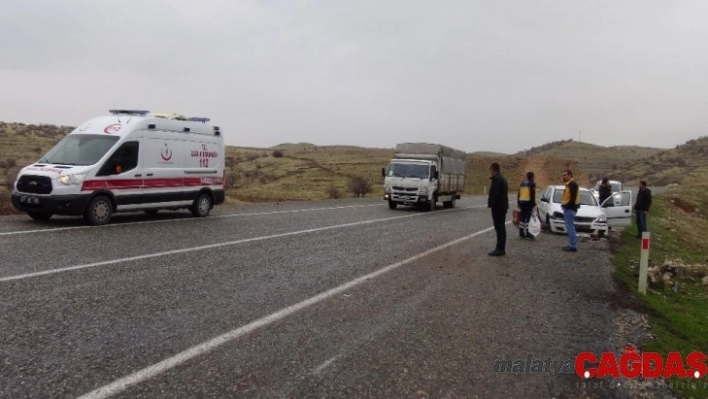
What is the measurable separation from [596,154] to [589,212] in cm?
12245

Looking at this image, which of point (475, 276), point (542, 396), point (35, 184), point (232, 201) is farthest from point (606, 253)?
point (232, 201)

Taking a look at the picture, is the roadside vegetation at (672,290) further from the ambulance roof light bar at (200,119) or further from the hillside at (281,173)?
the hillside at (281,173)

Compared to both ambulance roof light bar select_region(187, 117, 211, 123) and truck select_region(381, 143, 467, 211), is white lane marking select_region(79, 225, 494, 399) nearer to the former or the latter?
ambulance roof light bar select_region(187, 117, 211, 123)

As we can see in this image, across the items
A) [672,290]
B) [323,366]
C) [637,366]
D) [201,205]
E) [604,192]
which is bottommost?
[672,290]

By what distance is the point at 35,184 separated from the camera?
483 inches

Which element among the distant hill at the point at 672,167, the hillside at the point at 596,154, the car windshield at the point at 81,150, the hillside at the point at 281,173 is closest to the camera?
the car windshield at the point at 81,150

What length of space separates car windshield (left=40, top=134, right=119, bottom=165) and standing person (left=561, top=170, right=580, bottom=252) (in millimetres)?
11025

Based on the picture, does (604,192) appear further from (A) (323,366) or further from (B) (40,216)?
(B) (40,216)

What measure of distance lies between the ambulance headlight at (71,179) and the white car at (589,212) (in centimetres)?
1305

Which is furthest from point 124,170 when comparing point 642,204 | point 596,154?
point 596,154

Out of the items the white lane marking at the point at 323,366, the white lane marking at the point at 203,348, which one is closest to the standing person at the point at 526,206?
the white lane marking at the point at 203,348

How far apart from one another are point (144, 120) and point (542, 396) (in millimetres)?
12438

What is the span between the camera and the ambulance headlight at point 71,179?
12.1 metres

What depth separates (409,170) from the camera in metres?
23.9
